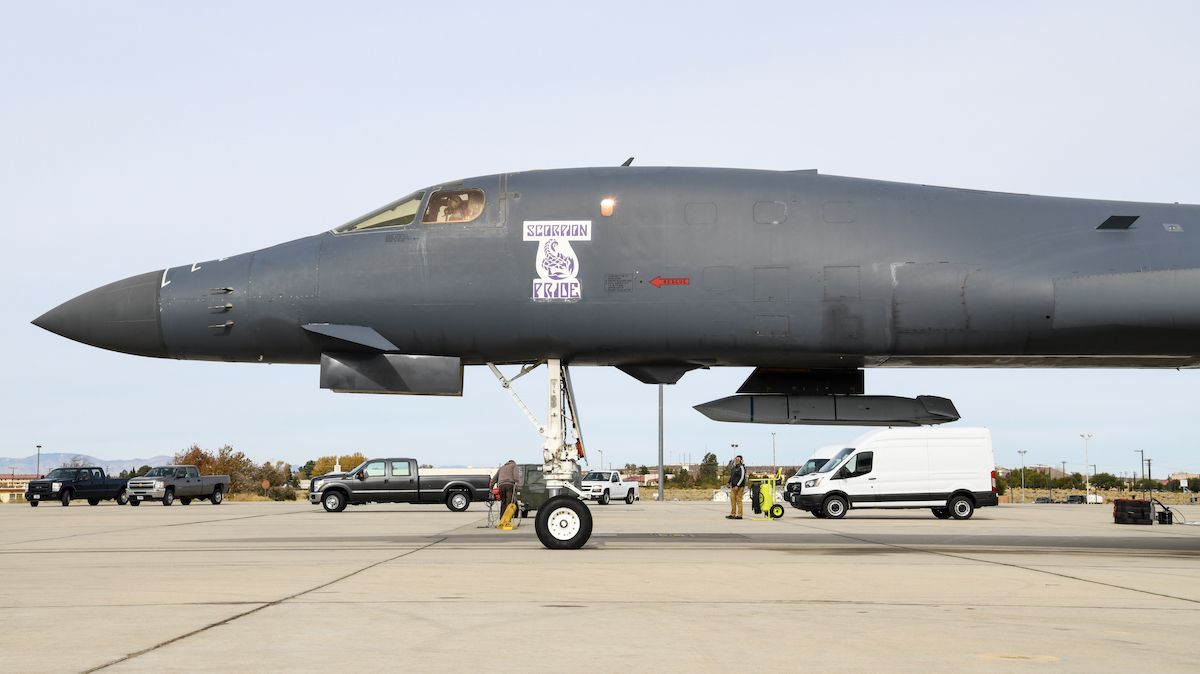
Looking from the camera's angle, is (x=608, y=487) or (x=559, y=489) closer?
(x=559, y=489)

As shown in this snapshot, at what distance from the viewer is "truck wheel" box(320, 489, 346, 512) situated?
36.9m

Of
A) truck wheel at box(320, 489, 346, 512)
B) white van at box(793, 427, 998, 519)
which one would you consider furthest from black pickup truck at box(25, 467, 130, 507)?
white van at box(793, 427, 998, 519)

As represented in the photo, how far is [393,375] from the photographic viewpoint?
1495cm

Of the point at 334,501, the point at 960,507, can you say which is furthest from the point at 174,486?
the point at 960,507

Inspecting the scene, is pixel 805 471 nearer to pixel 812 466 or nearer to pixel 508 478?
pixel 812 466

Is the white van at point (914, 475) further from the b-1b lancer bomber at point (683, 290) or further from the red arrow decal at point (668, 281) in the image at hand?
the red arrow decal at point (668, 281)

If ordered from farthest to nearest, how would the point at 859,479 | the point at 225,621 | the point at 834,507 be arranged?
the point at 859,479, the point at 834,507, the point at 225,621

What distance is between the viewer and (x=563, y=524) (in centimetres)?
1467

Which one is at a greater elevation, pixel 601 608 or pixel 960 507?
pixel 601 608

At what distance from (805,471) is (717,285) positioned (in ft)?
75.5

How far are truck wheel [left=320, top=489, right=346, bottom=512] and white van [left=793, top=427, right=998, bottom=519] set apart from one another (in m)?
15.8

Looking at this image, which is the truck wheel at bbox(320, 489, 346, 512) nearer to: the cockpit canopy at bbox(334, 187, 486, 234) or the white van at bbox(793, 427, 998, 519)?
the white van at bbox(793, 427, 998, 519)

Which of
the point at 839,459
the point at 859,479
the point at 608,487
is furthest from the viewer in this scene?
the point at 608,487

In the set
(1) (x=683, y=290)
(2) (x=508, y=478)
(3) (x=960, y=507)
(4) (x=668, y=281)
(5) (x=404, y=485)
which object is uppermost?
(4) (x=668, y=281)
